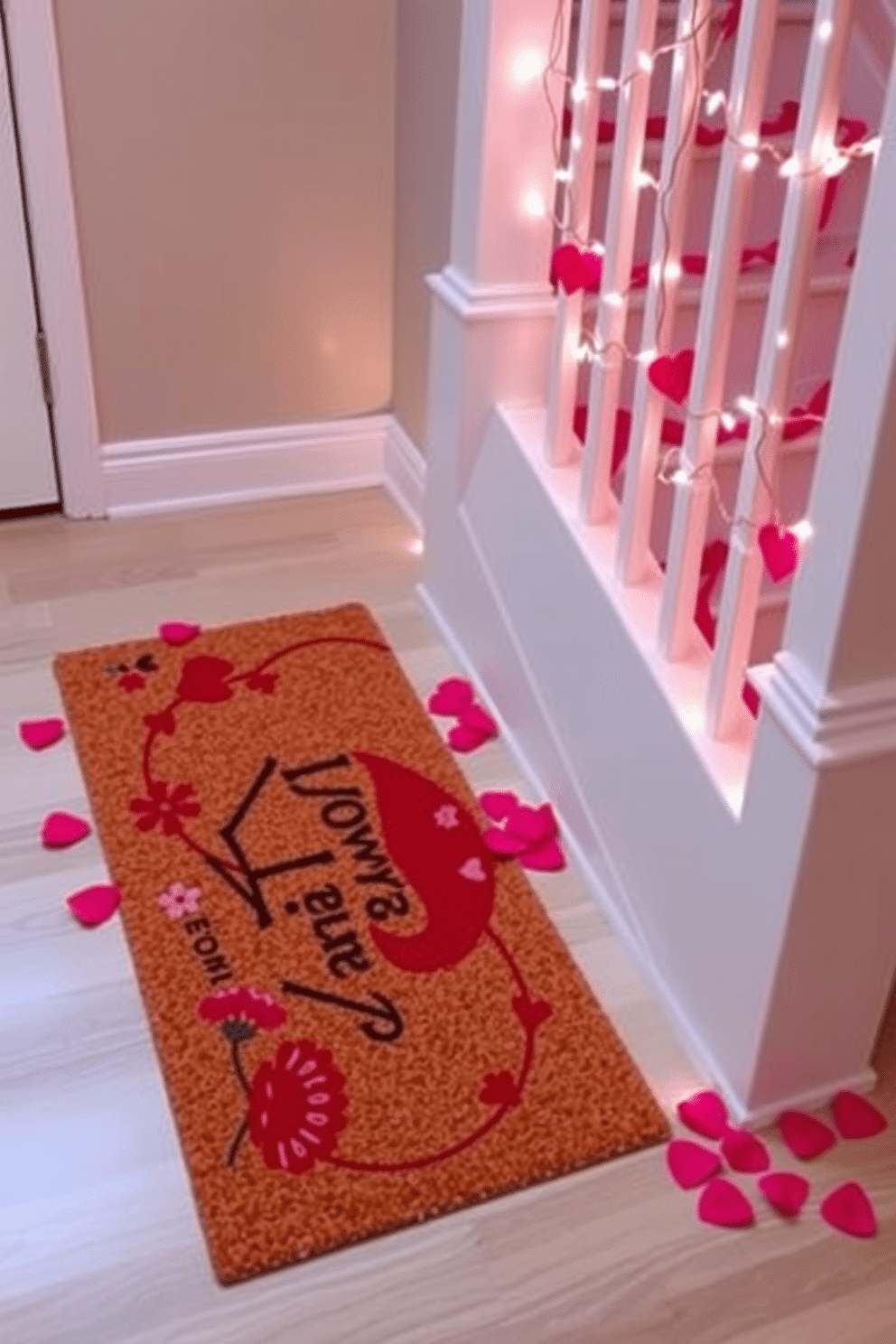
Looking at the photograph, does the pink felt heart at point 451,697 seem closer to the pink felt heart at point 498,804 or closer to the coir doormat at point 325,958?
the coir doormat at point 325,958

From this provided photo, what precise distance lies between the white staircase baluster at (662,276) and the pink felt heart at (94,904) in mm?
780

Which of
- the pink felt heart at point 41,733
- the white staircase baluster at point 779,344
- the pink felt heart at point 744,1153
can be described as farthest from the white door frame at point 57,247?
the pink felt heart at point 744,1153

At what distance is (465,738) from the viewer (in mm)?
2166

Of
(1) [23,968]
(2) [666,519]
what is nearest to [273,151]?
(2) [666,519]

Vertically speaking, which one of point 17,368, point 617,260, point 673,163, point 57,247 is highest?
point 673,163

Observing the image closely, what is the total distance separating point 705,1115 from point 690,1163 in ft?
0.22

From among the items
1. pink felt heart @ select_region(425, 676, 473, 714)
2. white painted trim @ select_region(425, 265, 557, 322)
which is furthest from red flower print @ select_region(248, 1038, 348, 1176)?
white painted trim @ select_region(425, 265, 557, 322)

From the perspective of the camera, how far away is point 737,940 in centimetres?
156

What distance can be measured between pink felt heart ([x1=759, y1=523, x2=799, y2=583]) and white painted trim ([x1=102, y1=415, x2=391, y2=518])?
4.73 ft

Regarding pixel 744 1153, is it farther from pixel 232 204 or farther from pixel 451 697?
pixel 232 204

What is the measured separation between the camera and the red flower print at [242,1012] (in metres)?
1.68

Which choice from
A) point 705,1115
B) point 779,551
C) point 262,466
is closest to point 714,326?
point 779,551

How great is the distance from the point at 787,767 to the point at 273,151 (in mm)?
1629

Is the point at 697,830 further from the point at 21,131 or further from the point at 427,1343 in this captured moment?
the point at 21,131
